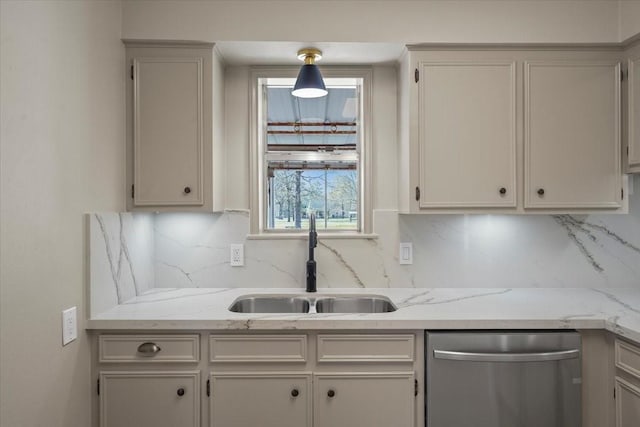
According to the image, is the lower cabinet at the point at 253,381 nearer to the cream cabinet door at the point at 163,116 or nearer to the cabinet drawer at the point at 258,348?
the cabinet drawer at the point at 258,348

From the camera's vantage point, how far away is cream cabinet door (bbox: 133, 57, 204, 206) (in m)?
2.03

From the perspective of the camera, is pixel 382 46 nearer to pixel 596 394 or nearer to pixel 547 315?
pixel 547 315

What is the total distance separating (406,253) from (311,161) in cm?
78

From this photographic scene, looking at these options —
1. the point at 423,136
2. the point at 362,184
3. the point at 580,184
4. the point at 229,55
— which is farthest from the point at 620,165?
the point at 229,55

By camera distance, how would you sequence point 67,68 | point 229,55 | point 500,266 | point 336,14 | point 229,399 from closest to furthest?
point 67,68 < point 229,399 < point 336,14 < point 229,55 < point 500,266

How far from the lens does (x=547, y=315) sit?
5.83ft

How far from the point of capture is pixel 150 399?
1754mm

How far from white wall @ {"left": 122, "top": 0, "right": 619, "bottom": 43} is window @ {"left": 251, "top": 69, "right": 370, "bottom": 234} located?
1.52 ft

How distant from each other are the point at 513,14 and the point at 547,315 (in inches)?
56.9

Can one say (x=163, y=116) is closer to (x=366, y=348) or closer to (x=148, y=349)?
(x=148, y=349)

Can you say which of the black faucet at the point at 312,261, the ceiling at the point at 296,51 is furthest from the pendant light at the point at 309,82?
the black faucet at the point at 312,261

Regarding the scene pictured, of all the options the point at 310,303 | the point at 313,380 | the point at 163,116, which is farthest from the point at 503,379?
the point at 163,116

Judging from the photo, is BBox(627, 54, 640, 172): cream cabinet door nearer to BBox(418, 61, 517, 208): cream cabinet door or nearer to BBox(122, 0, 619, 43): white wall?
BBox(122, 0, 619, 43): white wall

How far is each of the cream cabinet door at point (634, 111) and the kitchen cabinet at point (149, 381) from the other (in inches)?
87.1
